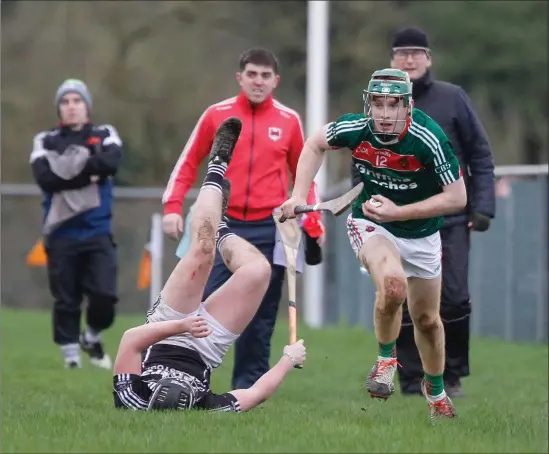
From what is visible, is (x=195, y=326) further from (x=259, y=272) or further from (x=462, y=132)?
(x=462, y=132)

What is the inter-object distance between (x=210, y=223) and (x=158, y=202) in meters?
16.0

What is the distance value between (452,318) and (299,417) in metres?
2.78

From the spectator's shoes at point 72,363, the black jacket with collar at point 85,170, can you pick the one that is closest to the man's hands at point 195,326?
the black jacket with collar at point 85,170

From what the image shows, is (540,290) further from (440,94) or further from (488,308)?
(440,94)

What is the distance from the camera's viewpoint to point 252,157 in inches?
417

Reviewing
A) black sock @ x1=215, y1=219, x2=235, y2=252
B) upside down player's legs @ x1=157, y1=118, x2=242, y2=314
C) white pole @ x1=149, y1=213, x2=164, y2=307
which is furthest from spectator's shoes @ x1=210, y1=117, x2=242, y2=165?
white pole @ x1=149, y1=213, x2=164, y2=307

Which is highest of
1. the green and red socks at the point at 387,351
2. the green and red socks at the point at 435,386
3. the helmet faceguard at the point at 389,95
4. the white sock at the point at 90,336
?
the helmet faceguard at the point at 389,95

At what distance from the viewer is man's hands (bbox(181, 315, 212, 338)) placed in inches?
328

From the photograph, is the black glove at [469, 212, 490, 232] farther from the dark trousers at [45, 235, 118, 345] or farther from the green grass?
the dark trousers at [45, 235, 118, 345]

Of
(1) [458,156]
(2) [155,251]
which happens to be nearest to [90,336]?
(1) [458,156]

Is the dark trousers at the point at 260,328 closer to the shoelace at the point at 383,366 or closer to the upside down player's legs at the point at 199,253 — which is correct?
the upside down player's legs at the point at 199,253

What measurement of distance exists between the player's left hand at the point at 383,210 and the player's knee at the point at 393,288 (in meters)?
0.32

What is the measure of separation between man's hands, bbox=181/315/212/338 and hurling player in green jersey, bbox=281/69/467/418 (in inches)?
32.4

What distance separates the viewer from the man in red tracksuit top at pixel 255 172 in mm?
10578
